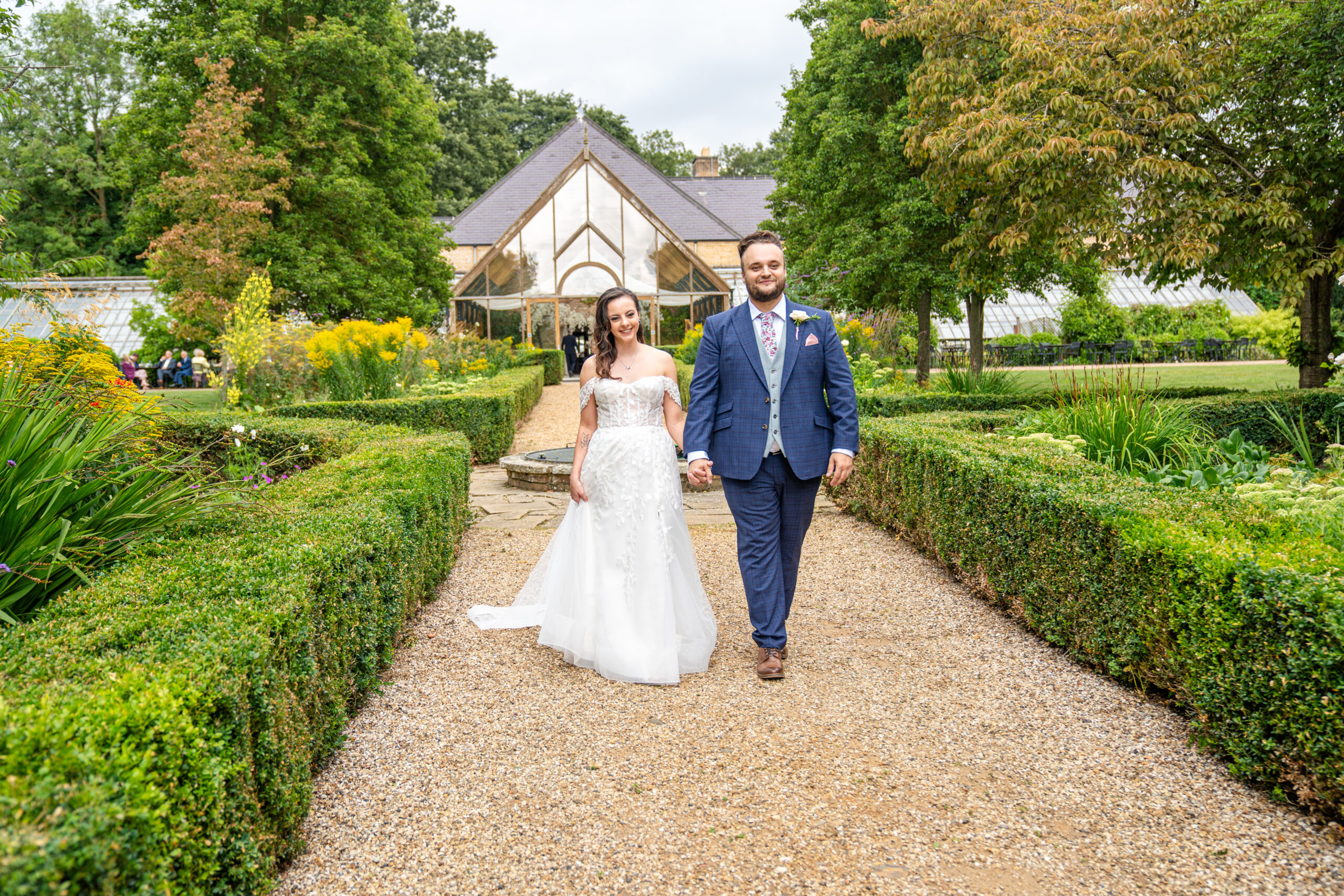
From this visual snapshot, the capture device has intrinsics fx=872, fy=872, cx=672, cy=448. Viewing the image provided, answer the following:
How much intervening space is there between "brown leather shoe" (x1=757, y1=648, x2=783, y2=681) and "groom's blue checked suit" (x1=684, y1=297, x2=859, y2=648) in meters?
0.03

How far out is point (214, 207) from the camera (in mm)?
15922

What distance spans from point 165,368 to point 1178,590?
28649 millimetres

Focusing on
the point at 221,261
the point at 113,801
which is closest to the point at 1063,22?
the point at 113,801

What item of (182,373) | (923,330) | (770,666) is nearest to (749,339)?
(770,666)

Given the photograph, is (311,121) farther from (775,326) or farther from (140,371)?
(775,326)

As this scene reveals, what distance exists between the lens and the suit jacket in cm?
363

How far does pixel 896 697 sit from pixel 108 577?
2.83 m

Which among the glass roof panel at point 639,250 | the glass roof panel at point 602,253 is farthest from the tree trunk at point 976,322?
the glass roof panel at point 602,253

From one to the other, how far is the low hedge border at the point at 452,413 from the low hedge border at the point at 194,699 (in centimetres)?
538

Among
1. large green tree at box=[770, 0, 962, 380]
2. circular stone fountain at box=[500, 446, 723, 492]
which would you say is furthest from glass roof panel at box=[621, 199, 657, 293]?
circular stone fountain at box=[500, 446, 723, 492]

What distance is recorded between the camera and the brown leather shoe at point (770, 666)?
143 inches

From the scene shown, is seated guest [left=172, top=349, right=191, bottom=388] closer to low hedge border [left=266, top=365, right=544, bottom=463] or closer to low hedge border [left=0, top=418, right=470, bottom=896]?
low hedge border [left=266, top=365, right=544, bottom=463]

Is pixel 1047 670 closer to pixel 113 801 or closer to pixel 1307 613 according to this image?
pixel 1307 613

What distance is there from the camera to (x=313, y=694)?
8.80ft
